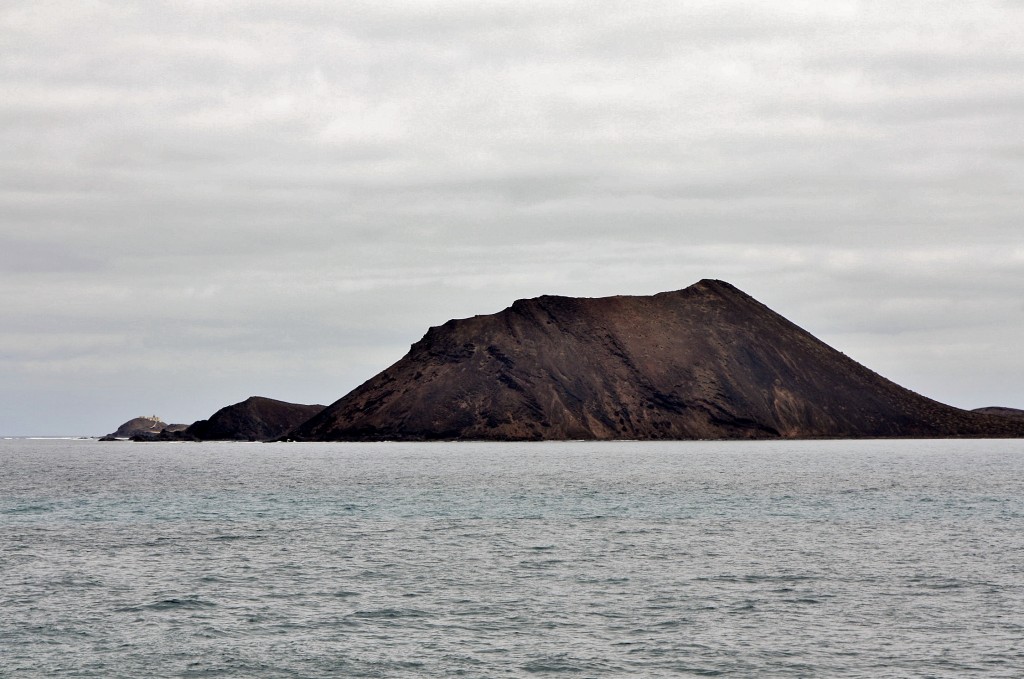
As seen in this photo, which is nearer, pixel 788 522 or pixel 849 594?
pixel 849 594

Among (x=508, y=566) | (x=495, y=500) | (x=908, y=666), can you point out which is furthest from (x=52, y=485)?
(x=908, y=666)

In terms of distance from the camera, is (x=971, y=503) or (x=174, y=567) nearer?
(x=174, y=567)

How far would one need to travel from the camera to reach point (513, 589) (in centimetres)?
4241

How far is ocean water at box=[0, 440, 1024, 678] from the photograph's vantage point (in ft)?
101

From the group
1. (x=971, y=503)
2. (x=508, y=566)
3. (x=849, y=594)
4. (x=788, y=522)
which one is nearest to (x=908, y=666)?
(x=849, y=594)

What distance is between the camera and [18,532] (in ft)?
206

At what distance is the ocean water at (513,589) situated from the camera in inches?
1212

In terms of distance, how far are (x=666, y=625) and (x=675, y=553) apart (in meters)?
18.1

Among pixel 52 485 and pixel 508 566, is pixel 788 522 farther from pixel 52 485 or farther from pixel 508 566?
pixel 52 485

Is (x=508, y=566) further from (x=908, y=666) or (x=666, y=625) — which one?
(x=908, y=666)

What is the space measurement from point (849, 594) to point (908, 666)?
11.4m

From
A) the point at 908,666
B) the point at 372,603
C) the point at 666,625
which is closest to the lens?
the point at 908,666

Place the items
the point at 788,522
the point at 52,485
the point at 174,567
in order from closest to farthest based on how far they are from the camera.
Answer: the point at 174,567
the point at 788,522
the point at 52,485

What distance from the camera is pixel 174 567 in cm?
4831
